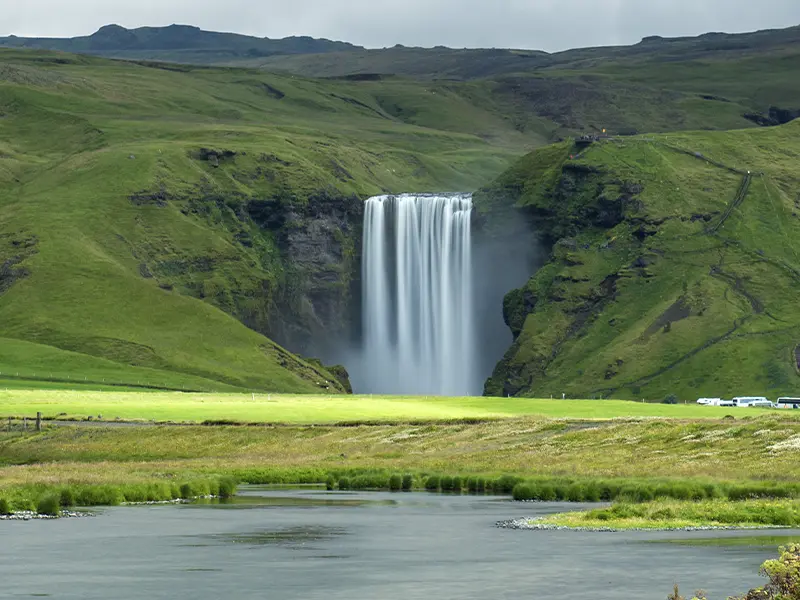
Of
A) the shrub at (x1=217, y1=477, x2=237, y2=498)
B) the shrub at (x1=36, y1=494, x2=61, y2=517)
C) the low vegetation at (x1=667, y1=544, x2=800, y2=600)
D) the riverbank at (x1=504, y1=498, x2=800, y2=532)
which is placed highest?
the low vegetation at (x1=667, y1=544, x2=800, y2=600)

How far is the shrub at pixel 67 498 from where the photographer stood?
85.1 m

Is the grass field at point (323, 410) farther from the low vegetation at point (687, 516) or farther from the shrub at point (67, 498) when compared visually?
the low vegetation at point (687, 516)

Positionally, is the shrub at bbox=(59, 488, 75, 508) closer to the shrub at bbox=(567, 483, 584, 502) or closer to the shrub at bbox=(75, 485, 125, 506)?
the shrub at bbox=(75, 485, 125, 506)

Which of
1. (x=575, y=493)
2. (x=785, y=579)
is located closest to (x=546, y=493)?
(x=575, y=493)

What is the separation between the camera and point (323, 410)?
Result: 15050 centimetres

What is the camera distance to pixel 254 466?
108 m

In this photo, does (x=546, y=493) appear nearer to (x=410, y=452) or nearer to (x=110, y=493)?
(x=110, y=493)

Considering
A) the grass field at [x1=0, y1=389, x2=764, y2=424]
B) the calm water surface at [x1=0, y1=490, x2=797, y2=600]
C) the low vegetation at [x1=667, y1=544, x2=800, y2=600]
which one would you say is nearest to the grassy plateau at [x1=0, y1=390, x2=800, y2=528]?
the grass field at [x1=0, y1=389, x2=764, y2=424]

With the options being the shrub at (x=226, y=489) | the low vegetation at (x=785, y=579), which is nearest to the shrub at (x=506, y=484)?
the shrub at (x=226, y=489)

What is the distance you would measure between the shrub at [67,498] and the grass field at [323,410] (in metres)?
48.0

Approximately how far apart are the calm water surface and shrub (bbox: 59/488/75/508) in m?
4.69

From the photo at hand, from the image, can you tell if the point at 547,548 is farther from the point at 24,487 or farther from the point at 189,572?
the point at 24,487

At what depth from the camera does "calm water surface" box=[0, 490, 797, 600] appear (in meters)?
54.2

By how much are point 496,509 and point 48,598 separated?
112ft
